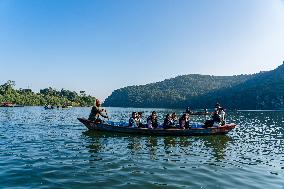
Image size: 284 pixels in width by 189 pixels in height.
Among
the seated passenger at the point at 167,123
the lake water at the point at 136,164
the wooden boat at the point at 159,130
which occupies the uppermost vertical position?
the seated passenger at the point at 167,123

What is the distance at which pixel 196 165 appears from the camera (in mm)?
22688

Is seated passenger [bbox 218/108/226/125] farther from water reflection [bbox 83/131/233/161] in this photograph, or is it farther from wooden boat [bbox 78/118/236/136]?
water reflection [bbox 83/131/233/161]

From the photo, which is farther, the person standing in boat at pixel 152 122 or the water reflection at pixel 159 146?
the person standing in boat at pixel 152 122

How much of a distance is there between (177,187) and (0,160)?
36.7 ft

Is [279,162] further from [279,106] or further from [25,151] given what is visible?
[279,106]

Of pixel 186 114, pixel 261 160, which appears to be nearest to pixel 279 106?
pixel 186 114

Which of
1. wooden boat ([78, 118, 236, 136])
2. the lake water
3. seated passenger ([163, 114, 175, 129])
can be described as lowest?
the lake water

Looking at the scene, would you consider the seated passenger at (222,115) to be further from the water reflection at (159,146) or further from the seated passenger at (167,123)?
the seated passenger at (167,123)

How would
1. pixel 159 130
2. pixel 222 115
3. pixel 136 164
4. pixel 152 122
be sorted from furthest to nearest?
pixel 222 115, pixel 152 122, pixel 159 130, pixel 136 164

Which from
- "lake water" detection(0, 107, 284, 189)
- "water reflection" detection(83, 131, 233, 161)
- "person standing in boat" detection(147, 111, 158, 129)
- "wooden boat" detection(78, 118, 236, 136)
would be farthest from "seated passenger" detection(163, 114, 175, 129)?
"lake water" detection(0, 107, 284, 189)

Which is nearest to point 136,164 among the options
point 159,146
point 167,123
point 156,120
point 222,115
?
point 159,146

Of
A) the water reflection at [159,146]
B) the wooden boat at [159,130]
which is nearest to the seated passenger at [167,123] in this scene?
the wooden boat at [159,130]

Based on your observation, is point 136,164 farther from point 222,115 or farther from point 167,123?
point 222,115

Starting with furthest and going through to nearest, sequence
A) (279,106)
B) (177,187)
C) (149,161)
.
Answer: (279,106), (149,161), (177,187)
